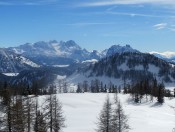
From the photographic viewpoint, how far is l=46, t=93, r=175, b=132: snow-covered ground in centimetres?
10112

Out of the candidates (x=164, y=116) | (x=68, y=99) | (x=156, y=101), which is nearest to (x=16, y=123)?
(x=164, y=116)

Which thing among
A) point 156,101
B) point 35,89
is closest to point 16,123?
point 156,101

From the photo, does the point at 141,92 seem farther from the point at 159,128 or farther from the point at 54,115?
the point at 54,115

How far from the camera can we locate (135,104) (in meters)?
161

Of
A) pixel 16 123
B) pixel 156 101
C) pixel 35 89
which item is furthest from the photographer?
pixel 35 89

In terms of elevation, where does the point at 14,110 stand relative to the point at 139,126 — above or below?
above

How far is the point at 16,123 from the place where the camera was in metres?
54.5

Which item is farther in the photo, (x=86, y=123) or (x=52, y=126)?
(x=86, y=123)

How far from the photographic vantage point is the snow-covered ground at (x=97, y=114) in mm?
101125

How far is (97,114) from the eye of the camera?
124 m

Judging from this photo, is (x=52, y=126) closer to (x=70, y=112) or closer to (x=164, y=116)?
(x=70, y=112)

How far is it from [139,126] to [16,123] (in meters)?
57.2

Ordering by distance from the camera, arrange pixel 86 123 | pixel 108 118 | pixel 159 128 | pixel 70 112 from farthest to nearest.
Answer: pixel 70 112, pixel 86 123, pixel 159 128, pixel 108 118

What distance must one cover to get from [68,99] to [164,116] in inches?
1790
